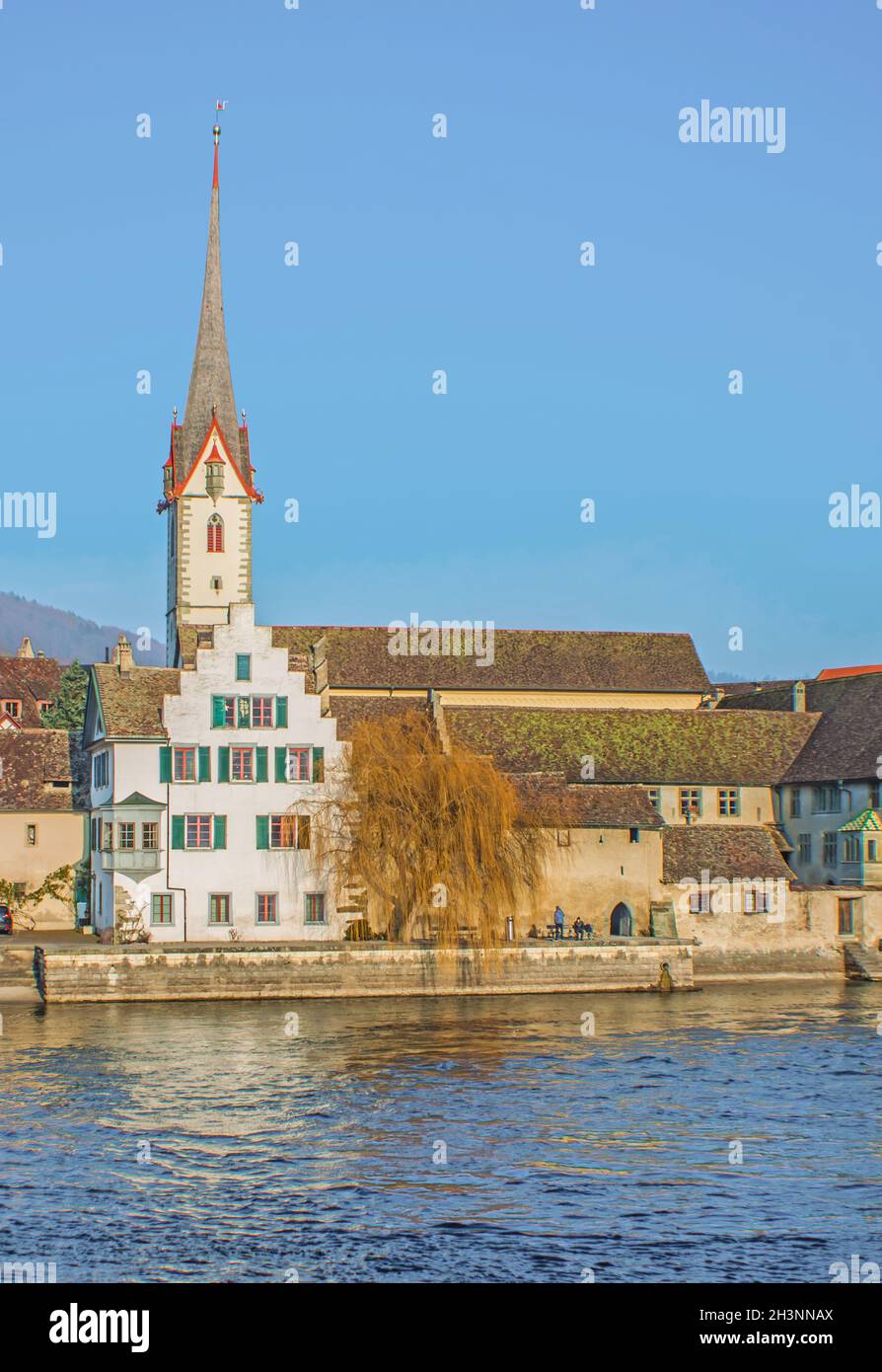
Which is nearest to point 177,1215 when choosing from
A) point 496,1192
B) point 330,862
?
point 496,1192

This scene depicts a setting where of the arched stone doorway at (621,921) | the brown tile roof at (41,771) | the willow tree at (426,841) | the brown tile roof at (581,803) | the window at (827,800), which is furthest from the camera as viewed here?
the window at (827,800)

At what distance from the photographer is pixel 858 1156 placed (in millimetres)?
35656

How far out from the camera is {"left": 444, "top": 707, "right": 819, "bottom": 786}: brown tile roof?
7756 cm

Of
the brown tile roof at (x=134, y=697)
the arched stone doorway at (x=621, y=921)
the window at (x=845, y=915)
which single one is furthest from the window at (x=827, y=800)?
the brown tile roof at (x=134, y=697)

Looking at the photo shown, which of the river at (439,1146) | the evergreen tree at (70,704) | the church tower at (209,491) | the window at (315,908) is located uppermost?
the church tower at (209,491)

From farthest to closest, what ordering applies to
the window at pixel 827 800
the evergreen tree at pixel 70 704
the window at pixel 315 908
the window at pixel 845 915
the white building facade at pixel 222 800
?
the evergreen tree at pixel 70 704
the window at pixel 827 800
the window at pixel 845 915
the window at pixel 315 908
the white building facade at pixel 222 800

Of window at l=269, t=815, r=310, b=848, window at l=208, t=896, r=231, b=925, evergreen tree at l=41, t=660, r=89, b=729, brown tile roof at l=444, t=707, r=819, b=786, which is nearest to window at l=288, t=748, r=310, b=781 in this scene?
window at l=269, t=815, r=310, b=848

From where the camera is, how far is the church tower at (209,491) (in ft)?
318

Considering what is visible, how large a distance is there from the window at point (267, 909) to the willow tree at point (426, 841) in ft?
7.26

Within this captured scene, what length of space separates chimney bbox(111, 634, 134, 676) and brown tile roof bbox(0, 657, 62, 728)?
51.6 metres

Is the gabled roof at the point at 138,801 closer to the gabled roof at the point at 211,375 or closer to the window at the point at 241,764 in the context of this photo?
the window at the point at 241,764

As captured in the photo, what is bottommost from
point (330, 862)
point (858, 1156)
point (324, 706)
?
point (858, 1156)
